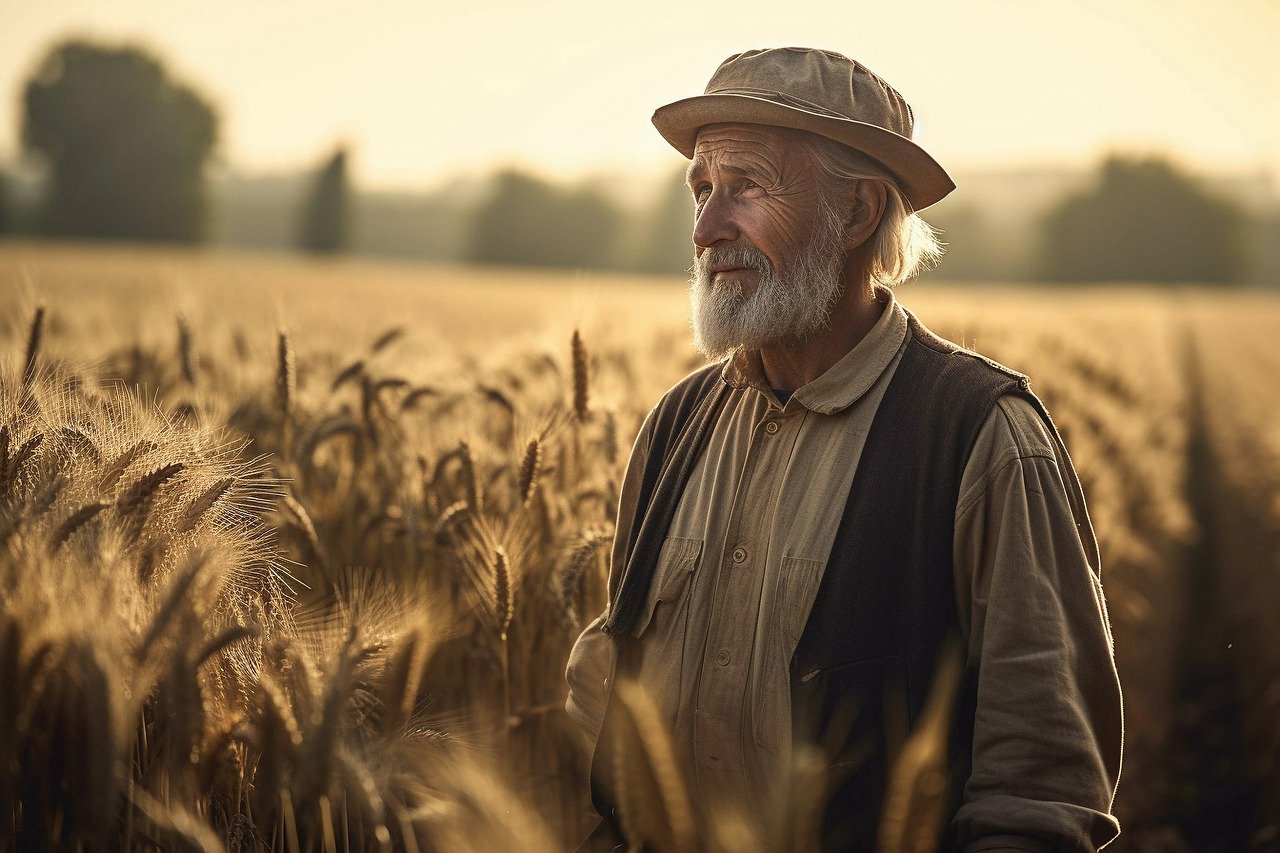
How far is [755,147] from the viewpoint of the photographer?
2.23m

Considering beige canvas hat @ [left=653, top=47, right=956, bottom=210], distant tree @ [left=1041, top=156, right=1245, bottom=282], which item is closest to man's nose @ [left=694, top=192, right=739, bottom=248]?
beige canvas hat @ [left=653, top=47, right=956, bottom=210]

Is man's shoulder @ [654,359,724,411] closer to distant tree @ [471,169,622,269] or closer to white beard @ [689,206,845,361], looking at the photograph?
white beard @ [689,206,845,361]

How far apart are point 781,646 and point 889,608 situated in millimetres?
214

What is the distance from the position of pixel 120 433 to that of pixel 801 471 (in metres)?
1.41

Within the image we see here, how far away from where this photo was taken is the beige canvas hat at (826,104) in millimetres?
2113

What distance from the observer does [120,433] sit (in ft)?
6.78

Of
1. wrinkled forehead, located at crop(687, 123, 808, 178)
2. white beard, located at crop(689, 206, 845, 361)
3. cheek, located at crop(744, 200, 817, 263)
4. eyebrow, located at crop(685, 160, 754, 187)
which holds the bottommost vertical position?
white beard, located at crop(689, 206, 845, 361)

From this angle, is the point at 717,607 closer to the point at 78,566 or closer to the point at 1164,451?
the point at 78,566

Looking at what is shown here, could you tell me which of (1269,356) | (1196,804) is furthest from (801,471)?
(1269,356)

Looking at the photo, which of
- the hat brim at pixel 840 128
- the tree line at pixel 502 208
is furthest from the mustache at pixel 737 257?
the tree line at pixel 502 208

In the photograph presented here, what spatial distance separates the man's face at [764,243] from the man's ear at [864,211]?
50mm

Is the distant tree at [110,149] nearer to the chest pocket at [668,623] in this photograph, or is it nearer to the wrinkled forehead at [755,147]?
the wrinkled forehead at [755,147]

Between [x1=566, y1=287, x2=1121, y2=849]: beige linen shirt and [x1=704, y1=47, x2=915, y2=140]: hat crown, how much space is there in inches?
16.1

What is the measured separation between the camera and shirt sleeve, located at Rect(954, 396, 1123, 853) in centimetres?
159
